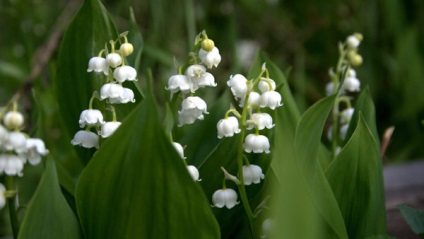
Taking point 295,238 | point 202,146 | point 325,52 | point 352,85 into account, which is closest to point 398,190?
point 352,85

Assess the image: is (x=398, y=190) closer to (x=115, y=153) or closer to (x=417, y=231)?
(x=417, y=231)

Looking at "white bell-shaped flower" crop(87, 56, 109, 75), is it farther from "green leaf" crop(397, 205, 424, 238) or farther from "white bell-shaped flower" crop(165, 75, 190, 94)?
"green leaf" crop(397, 205, 424, 238)

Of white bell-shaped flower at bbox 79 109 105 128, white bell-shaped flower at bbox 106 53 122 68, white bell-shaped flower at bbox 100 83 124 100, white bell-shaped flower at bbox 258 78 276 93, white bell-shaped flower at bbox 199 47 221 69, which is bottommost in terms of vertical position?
white bell-shaped flower at bbox 258 78 276 93

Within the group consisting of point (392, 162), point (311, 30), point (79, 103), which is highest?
point (311, 30)

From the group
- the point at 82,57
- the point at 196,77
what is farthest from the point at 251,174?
the point at 82,57

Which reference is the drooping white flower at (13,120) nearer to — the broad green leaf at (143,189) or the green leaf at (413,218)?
the broad green leaf at (143,189)

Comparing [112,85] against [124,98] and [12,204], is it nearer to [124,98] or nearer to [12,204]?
[124,98]

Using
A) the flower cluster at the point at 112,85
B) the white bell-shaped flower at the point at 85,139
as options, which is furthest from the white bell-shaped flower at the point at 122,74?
the white bell-shaped flower at the point at 85,139

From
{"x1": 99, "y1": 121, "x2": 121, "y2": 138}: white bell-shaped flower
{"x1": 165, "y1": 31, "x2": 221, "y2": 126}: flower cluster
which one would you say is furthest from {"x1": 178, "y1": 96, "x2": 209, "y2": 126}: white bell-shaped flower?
{"x1": 99, "y1": 121, "x2": 121, "y2": 138}: white bell-shaped flower
